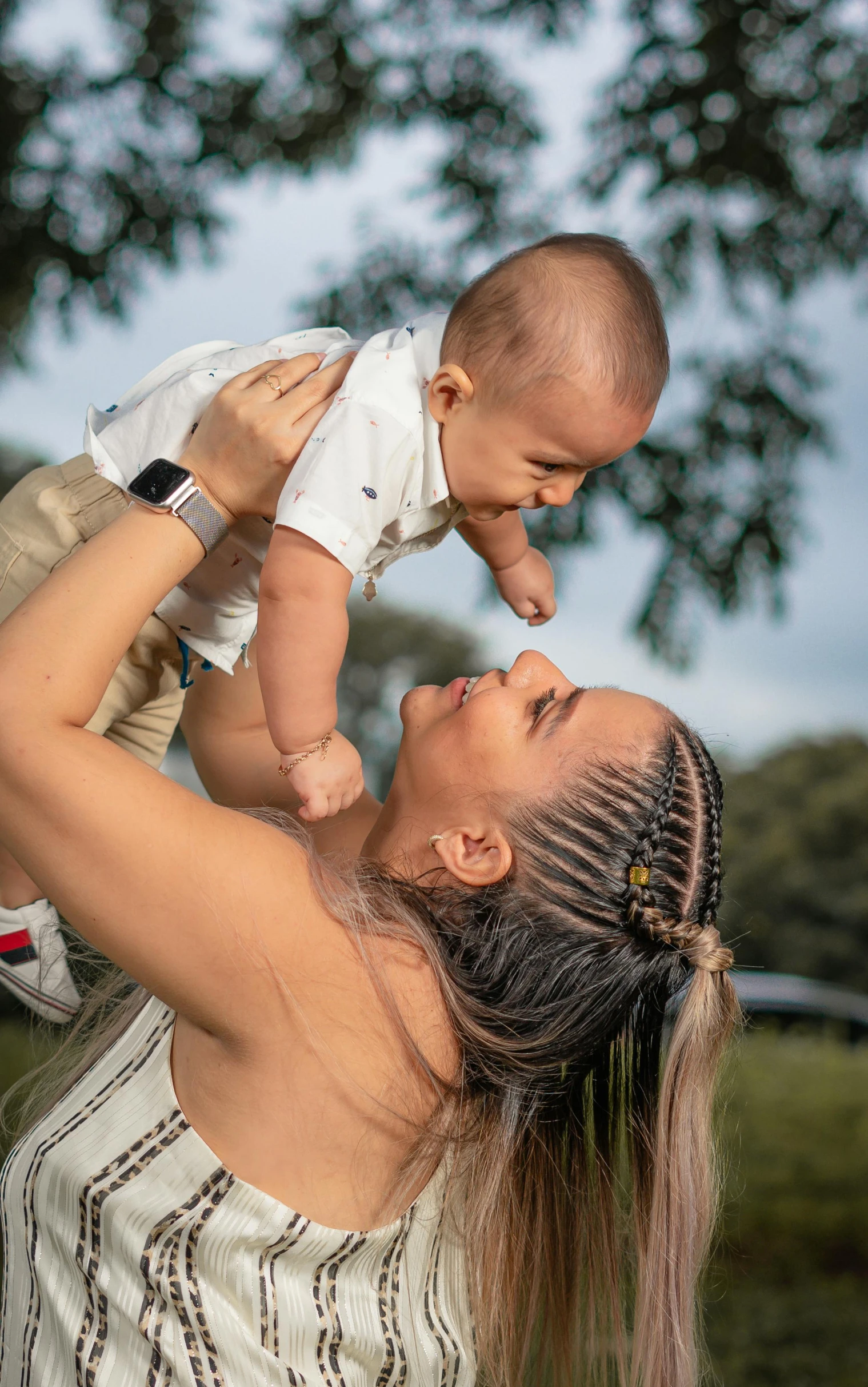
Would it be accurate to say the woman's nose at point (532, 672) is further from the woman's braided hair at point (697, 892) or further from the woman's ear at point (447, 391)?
the woman's ear at point (447, 391)

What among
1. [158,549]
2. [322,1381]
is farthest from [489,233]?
[322,1381]

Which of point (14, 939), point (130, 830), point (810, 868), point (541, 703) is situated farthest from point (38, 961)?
point (810, 868)

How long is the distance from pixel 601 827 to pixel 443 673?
15.9 feet

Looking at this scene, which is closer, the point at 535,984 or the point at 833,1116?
the point at 535,984

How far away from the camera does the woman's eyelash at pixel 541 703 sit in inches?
58.1

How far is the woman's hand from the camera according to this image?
135 centimetres

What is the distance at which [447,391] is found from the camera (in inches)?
56.5

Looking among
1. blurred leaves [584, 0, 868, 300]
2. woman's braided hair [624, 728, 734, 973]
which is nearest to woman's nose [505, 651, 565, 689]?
woman's braided hair [624, 728, 734, 973]

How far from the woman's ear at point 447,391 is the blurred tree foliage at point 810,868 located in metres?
4.95

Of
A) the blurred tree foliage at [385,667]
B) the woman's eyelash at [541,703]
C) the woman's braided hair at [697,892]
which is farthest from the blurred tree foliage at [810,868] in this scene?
the woman's eyelash at [541,703]

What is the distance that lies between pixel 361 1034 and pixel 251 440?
682mm

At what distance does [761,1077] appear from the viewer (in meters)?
4.73

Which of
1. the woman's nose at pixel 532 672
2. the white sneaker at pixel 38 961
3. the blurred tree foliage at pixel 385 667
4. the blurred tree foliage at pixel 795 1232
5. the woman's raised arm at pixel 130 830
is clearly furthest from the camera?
the blurred tree foliage at pixel 385 667

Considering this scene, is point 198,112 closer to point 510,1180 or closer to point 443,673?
point 443,673
